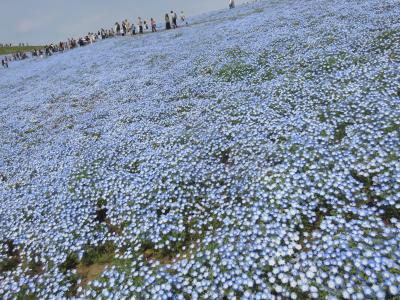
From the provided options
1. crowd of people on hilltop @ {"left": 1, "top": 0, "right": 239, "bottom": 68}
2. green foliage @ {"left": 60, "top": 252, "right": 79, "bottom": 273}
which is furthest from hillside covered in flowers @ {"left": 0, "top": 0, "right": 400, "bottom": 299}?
crowd of people on hilltop @ {"left": 1, "top": 0, "right": 239, "bottom": 68}

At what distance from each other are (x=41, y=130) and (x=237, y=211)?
42.7 ft

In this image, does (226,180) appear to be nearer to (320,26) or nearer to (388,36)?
(388,36)

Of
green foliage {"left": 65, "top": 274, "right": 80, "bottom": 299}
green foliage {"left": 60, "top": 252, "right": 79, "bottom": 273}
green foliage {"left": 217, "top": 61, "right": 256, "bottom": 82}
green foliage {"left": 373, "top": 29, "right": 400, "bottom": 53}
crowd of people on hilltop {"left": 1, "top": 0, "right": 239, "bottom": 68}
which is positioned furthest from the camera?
crowd of people on hilltop {"left": 1, "top": 0, "right": 239, "bottom": 68}

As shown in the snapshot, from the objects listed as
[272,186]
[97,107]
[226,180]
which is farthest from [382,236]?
[97,107]

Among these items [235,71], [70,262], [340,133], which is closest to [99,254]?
[70,262]

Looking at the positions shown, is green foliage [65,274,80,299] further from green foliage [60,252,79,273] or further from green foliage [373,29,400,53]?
green foliage [373,29,400,53]

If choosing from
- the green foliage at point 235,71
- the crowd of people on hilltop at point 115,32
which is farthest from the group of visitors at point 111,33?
the green foliage at point 235,71

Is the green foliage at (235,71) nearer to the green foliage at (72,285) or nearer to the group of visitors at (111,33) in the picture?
the green foliage at (72,285)

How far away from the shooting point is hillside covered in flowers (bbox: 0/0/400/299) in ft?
18.7

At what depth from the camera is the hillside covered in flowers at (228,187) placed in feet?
18.7

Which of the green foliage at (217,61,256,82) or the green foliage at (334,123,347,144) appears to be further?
the green foliage at (217,61,256,82)

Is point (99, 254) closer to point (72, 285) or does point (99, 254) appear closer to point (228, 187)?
point (72, 285)

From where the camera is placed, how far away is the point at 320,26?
18.7 meters

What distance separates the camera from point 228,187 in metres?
8.30
